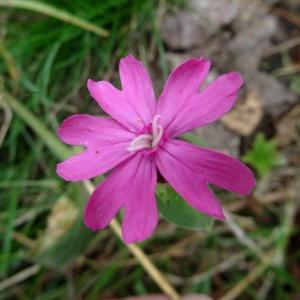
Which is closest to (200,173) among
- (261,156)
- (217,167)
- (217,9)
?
(217,167)

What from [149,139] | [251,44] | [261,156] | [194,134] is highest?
[149,139]

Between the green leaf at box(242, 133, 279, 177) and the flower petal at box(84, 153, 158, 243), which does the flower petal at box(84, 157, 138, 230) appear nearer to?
the flower petal at box(84, 153, 158, 243)

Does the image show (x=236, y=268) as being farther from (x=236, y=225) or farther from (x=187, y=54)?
(x=187, y=54)

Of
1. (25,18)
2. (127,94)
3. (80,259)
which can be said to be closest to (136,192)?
(127,94)

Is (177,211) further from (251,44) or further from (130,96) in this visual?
(251,44)

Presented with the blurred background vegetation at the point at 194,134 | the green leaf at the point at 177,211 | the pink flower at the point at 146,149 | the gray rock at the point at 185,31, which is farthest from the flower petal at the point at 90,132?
the gray rock at the point at 185,31

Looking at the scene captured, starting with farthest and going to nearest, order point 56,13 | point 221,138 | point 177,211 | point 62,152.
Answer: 1. point 221,138
2. point 56,13
3. point 62,152
4. point 177,211
